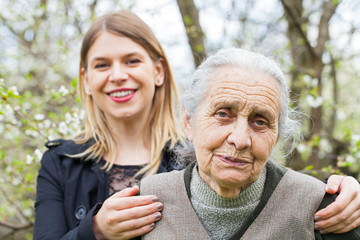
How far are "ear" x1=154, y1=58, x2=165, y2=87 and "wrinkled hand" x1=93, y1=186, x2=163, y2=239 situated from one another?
1.03 metres

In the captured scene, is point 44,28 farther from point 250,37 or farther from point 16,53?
point 250,37

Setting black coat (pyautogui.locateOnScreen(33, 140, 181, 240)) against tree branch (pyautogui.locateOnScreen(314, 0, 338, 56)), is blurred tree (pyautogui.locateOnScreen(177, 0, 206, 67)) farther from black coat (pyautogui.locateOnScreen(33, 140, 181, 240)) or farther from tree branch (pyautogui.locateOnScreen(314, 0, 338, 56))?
tree branch (pyautogui.locateOnScreen(314, 0, 338, 56))

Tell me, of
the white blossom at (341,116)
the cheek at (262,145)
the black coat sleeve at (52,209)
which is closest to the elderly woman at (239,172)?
the cheek at (262,145)

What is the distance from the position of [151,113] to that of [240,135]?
1202 millimetres

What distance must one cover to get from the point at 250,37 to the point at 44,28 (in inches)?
118

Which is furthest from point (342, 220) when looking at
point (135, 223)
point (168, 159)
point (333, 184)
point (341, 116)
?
point (341, 116)

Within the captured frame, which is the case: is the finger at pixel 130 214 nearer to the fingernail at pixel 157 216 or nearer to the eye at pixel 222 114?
the fingernail at pixel 157 216

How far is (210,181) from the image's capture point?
1.82m

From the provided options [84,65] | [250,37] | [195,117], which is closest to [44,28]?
[250,37]

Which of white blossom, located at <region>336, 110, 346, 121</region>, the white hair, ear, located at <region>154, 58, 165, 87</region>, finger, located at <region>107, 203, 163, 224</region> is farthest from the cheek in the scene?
white blossom, located at <region>336, 110, 346, 121</region>

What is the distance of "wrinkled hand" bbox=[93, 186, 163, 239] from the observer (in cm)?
175

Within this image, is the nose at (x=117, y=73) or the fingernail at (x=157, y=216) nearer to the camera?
the fingernail at (x=157, y=216)

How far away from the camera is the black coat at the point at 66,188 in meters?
2.19

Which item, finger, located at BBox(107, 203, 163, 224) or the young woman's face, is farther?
the young woman's face
